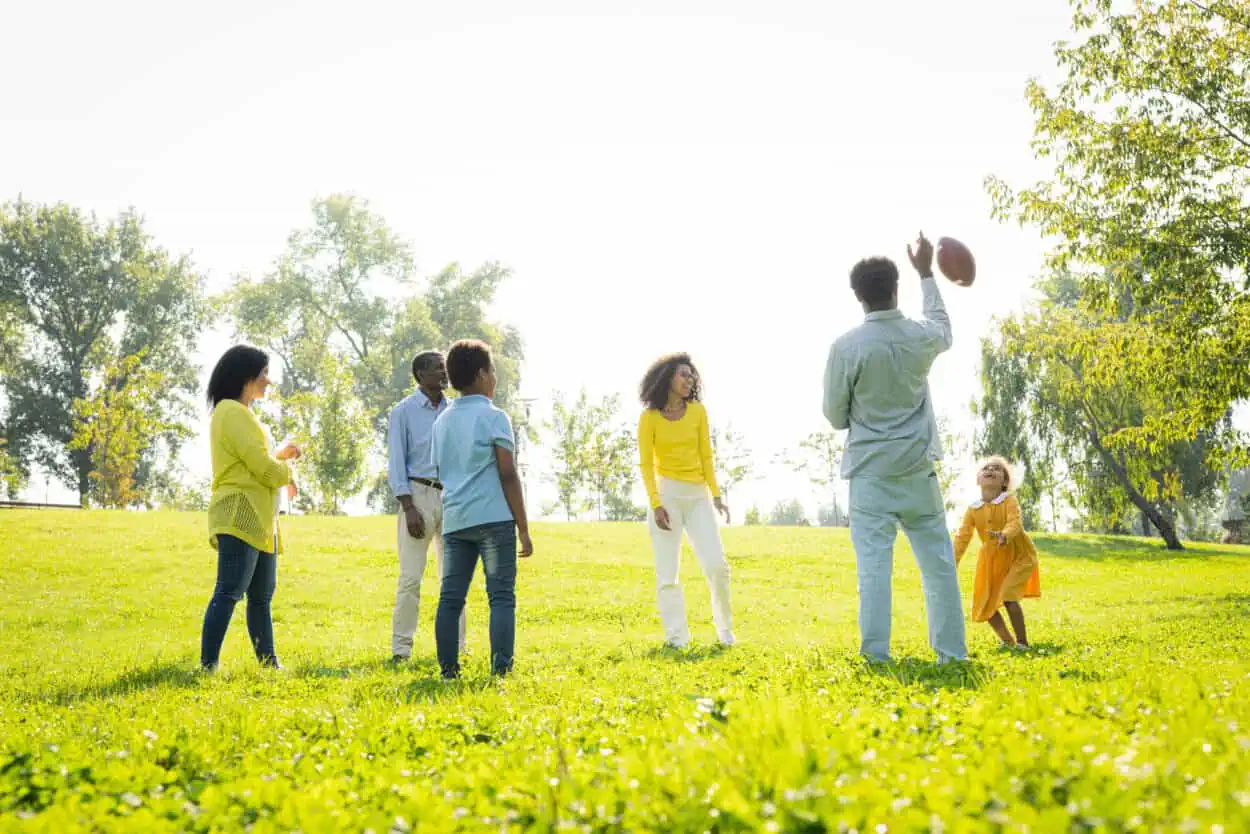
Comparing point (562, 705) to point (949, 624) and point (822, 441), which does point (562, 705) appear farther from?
point (822, 441)

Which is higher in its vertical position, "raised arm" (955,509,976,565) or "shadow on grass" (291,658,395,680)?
"raised arm" (955,509,976,565)

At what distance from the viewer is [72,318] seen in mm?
56750

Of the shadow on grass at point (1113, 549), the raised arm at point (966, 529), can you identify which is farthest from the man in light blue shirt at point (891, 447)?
the shadow on grass at point (1113, 549)

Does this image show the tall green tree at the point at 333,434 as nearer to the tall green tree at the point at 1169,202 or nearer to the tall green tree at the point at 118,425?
the tall green tree at the point at 118,425

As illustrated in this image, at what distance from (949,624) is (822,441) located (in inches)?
2883

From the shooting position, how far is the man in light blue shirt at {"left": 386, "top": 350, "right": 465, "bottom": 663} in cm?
870

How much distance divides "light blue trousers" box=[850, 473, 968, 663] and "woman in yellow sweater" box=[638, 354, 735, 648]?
2369 millimetres

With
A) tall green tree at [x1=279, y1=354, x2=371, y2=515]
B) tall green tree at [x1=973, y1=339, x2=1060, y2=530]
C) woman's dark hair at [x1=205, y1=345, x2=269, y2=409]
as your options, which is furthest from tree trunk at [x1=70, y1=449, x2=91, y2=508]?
woman's dark hair at [x1=205, y1=345, x2=269, y2=409]

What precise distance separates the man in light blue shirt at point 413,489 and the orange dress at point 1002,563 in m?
5.05

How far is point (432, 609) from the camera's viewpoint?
1401 centimetres

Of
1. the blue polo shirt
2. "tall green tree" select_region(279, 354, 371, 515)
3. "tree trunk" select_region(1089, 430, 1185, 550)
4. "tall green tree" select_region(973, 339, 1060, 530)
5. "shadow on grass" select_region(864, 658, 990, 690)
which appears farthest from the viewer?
"tall green tree" select_region(279, 354, 371, 515)

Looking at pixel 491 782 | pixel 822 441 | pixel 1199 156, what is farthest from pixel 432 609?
pixel 822 441

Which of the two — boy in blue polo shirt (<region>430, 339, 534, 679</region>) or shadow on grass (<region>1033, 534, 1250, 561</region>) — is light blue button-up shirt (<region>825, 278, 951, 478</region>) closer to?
boy in blue polo shirt (<region>430, 339, 534, 679</region>)

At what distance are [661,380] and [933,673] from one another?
405 centimetres
